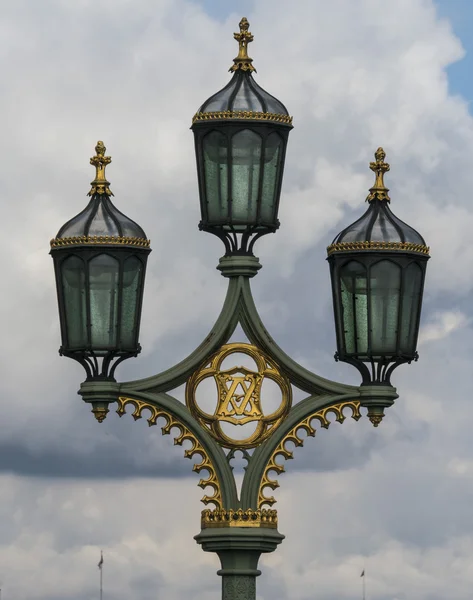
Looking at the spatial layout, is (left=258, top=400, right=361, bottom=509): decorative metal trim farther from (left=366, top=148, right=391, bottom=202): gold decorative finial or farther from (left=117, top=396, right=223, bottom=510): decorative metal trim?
(left=366, top=148, right=391, bottom=202): gold decorative finial

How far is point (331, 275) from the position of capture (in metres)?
21.1

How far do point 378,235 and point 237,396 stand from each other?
7.48 ft

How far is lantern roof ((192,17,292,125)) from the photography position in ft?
68.2

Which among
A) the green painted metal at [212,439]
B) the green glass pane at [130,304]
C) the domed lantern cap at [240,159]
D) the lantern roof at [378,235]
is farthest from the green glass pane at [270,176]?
the green glass pane at [130,304]

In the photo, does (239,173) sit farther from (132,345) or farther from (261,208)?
(132,345)

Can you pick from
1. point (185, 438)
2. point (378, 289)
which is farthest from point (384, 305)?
point (185, 438)

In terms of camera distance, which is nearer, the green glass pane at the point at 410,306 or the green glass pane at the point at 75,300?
the green glass pane at the point at 75,300

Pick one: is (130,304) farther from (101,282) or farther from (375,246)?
(375,246)

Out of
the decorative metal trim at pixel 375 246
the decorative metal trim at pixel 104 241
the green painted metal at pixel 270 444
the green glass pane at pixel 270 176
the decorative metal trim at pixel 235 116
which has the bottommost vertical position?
the green painted metal at pixel 270 444

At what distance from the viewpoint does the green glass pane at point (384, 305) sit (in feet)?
68.3

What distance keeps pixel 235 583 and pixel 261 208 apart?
3985mm

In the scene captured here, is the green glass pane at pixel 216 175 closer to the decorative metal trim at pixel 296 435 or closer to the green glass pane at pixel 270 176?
the green glass pane at pixel 270 176

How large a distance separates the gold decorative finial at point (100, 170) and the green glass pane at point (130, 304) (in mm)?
919

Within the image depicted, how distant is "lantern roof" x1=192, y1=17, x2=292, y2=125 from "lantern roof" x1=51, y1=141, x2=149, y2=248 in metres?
1.31
